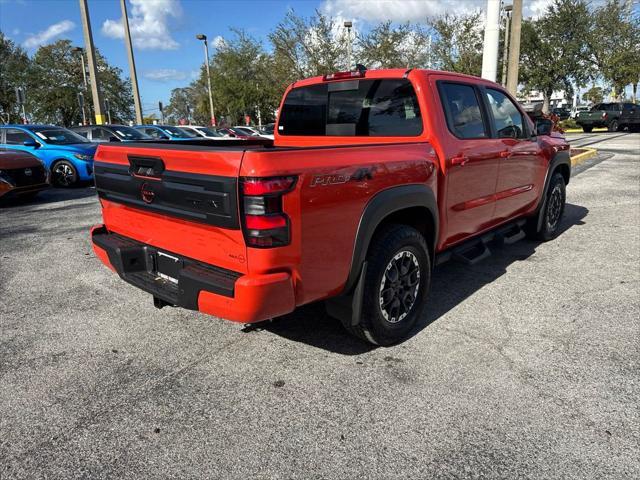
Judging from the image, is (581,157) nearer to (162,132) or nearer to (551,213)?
(551,213)

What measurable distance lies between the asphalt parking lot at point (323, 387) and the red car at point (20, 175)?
485 centimetres

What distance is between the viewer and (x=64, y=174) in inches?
441

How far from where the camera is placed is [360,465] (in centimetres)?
221

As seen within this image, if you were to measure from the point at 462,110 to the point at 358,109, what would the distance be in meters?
0.85

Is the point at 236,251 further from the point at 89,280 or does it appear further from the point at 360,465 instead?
the point at 89,280

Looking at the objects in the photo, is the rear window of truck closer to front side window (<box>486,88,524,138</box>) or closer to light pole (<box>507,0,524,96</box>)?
front side window (<box>486,88,524,138</box>)

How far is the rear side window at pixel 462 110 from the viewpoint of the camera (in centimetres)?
367

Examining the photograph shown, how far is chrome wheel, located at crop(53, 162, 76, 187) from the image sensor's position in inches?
440

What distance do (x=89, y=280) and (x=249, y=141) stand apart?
2.08 m

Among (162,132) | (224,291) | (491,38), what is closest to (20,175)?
(224,291)

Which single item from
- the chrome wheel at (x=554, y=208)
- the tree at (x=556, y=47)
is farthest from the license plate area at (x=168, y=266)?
the tree at (x=556, y=47)

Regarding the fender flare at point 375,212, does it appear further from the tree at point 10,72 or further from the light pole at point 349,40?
the tree at point 10,72

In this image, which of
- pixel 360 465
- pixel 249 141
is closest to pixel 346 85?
pixel 249 141

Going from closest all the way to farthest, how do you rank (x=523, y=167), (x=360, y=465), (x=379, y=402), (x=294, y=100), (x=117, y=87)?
(x=360, y=465), (x=379, y=402), (x=294, y=100), (x=523, y=167), (x=117, y=87)
